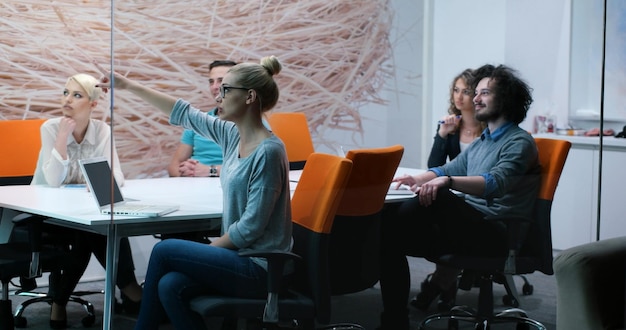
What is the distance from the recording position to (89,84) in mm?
3932

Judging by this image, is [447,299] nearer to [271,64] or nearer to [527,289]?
[527,289]

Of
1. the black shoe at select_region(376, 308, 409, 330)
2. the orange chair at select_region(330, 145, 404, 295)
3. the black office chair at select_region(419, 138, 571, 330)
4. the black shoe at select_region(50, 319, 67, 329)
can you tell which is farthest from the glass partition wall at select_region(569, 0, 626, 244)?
the black shoe at select_region(50, 319, 67, 329)

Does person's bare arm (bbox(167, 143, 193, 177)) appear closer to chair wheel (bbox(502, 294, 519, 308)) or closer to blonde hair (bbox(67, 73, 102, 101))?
blonde hair (bbox(67, 73, 102, 101))

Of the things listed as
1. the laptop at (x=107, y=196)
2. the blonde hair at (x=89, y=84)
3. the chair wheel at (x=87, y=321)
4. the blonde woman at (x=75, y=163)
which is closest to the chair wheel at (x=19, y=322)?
the blonde woman at (x=75, y=163)

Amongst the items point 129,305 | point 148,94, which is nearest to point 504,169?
point 148,94

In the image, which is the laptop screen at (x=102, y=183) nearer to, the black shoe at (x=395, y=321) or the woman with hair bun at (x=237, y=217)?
the woman with hair bun at (x=237, y=217)

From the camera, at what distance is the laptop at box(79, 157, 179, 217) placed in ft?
11.2

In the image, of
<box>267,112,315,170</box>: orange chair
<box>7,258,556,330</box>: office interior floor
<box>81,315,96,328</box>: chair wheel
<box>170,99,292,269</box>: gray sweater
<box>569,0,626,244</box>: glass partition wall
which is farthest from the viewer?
<box>569,0,626,244</box>: glass partition wall

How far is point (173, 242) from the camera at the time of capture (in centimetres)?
332

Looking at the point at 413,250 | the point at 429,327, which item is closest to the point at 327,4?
the point at 413,250

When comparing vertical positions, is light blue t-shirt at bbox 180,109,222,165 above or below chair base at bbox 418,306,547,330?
above

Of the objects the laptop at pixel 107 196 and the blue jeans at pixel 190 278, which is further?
the laptop at pixel 107 196

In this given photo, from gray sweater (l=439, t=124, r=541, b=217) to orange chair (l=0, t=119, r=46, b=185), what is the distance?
6.47ft

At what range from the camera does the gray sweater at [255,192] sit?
3.18 meters
